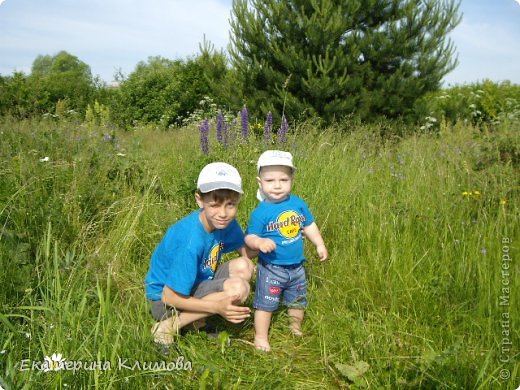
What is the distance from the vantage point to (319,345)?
1981 millimetres

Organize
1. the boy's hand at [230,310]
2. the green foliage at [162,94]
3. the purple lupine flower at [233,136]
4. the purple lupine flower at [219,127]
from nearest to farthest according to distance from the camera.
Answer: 1. the boy's hand at [230,310]
2. the purple lupine flower at [219,127]
3. the purple lupine flower at [233,136]
4. the green foliage at [162,94]

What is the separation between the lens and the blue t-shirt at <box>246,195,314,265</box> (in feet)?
6.90

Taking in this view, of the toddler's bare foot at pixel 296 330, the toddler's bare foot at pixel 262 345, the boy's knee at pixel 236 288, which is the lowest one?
the toddler's bare foot at pixel 262 345

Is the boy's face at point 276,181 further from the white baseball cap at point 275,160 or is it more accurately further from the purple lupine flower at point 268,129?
the purple lupine flower at point 268,129

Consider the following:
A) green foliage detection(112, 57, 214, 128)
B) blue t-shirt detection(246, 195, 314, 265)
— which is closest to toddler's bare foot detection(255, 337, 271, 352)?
blue t-shirt detection(246, 195, 314, 265)

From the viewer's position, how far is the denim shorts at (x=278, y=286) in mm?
2096

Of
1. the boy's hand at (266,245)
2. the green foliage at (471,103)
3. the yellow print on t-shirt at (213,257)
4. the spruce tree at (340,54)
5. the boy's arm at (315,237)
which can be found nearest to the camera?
the boy's hand at (266,245)

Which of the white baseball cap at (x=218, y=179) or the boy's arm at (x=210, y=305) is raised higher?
the white baseball cap at (x=218, y=179)

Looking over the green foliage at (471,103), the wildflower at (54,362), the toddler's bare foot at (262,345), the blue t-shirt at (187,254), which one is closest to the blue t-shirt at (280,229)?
the blue t-shirt at (187,254)

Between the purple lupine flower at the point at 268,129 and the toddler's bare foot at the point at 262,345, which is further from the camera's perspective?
the purple lupine flower at the point at 268,129

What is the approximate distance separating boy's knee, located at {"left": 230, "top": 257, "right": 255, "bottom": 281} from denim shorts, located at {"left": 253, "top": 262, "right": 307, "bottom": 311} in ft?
0.23

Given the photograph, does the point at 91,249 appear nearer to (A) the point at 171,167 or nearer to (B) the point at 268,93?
(A) the point at 171,167

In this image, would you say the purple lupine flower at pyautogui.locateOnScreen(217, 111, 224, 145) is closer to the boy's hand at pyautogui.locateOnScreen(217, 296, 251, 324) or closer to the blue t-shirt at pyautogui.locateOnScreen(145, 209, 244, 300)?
the blue t-shirt at pyautogui.locateOnScreen(145, 209, 244, 300)

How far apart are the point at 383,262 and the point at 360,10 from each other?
21.0ft
